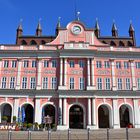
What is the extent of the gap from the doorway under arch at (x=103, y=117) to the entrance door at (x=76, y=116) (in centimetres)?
429

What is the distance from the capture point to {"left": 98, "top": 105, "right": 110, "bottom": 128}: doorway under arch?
49812 millimetres

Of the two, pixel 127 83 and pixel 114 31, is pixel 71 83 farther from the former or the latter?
pixel 114 31

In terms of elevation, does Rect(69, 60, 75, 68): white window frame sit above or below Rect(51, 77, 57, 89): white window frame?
above

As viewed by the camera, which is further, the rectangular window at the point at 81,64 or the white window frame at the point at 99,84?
the rectangular window at the point at 81,64

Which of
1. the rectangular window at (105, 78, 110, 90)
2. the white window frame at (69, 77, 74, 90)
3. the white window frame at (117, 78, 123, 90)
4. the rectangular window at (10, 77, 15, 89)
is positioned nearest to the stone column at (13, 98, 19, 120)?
the rectangular window at (10, 77, 15, 89)

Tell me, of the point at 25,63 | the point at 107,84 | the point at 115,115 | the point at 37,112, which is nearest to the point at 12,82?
the point at 25,63

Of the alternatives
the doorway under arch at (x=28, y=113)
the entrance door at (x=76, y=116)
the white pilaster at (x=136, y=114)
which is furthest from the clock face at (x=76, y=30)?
the white pilaster at (x=136, y=114)

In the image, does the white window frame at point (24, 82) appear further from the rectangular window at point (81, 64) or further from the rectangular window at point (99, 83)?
the rectangular window at point (99, 83)

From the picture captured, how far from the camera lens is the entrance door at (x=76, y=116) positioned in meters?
48.6

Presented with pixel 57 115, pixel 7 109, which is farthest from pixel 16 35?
pixel 57 115

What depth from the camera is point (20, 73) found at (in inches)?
1918

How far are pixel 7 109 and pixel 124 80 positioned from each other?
25270 mm

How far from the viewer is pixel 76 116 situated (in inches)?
1929

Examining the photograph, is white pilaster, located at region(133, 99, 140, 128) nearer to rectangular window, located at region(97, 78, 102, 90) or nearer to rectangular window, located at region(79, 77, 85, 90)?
rectangular window, located at region(97, 78, 102, 90)
